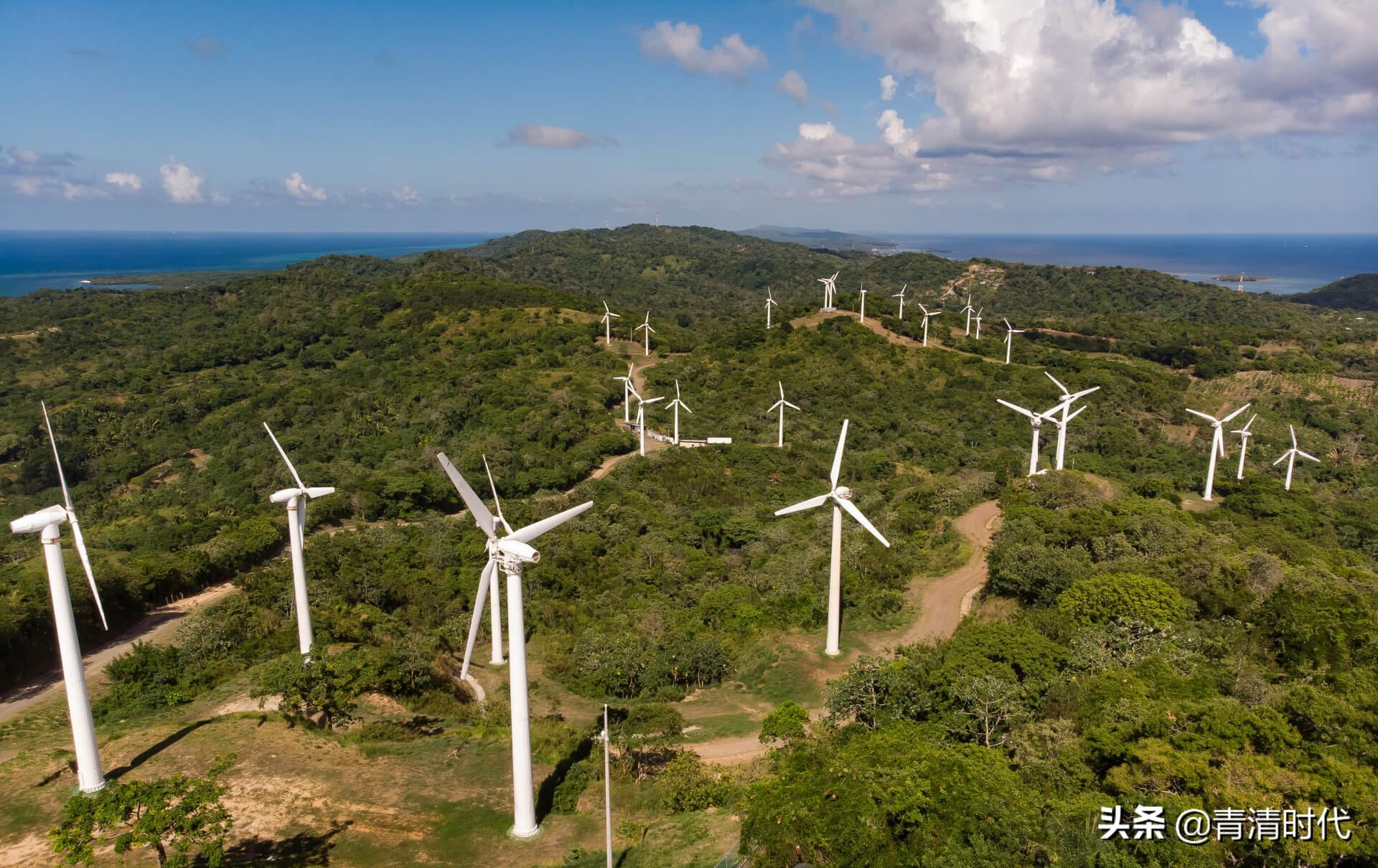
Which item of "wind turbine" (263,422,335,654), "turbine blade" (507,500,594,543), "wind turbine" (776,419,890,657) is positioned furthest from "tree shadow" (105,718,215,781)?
"wind turbine" (776,419,890,657)

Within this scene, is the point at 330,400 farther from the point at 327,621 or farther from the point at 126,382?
the point at 327,621

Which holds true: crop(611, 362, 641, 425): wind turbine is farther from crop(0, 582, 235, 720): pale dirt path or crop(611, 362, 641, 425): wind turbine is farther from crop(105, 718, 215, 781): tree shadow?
crop(105, 718, 215, 781): tree shadow

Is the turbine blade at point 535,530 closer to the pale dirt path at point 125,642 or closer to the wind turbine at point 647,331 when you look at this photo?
the pale dirt path at point 125,642

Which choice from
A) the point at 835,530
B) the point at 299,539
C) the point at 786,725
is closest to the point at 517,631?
the point at 786,725

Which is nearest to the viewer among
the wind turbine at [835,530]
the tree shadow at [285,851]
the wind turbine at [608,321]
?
the tree shadow at [285,851]

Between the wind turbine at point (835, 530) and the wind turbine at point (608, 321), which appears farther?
the wind turbine at point (608, 321)

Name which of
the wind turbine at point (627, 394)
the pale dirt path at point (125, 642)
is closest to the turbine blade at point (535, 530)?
the pale dirt path at point (125, 642)

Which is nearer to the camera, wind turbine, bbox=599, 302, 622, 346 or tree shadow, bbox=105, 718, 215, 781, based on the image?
tree shadow, bbox=105, 718, 215, 781
